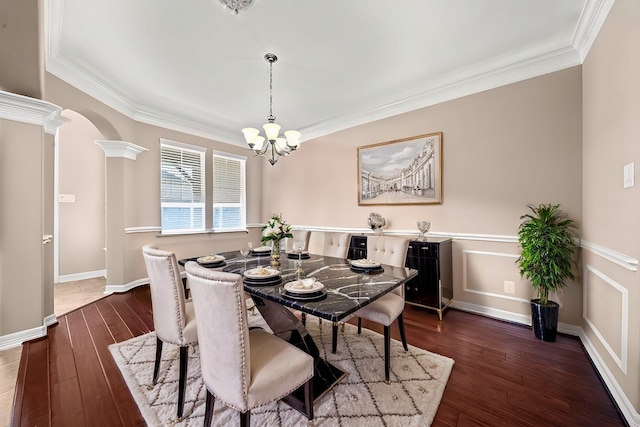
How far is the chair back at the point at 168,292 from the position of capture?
1.58 m

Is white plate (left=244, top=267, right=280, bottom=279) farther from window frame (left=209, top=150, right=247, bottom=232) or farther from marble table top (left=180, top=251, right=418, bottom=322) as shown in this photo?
window frame (left=209, top=150, right=247, bottom=232)

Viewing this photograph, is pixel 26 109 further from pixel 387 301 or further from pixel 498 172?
pixel 498 172

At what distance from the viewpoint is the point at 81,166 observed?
4.60 metres

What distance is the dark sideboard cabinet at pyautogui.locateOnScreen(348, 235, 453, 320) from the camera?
2.95 meters

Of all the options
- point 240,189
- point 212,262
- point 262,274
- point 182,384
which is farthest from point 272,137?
point 240,189

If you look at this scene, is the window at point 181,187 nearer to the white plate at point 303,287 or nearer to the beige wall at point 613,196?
the white plate at point 303,287

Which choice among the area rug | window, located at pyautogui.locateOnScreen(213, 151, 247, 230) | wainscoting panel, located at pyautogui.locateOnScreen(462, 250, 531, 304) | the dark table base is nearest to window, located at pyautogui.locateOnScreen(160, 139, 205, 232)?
window, located at pyautogui.locateOnScreen(213, 151, 247, 230)

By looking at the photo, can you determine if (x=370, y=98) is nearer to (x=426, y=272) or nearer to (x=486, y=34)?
(x=486, y=34)

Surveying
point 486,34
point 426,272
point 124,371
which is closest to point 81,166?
point 124,371

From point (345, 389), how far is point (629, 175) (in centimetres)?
225

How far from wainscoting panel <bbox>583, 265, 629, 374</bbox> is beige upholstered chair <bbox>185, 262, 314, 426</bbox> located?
2041 mm

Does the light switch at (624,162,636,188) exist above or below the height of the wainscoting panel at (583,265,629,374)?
above

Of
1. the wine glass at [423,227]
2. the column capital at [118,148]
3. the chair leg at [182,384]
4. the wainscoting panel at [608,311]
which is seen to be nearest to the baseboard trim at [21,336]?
the chair leg at [182,384]

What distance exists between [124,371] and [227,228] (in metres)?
3.46
